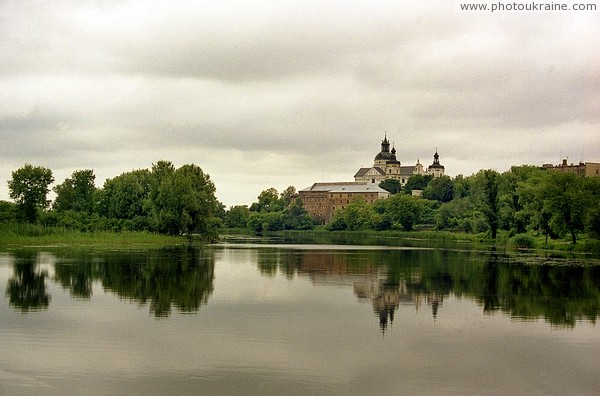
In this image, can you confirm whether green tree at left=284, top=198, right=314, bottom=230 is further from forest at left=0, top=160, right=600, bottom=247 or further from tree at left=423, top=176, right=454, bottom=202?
forest at left=0, top=160, right=600, bottom=247

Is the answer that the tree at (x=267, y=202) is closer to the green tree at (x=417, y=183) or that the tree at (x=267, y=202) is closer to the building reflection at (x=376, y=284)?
the green tree at (x=417, y=183)

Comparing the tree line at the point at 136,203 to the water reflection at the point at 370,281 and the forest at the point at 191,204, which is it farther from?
the water reflection at the point at 370,281

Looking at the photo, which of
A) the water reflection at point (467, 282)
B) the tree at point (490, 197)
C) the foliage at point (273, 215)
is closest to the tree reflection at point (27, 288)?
the water reflection at point (467, 282)

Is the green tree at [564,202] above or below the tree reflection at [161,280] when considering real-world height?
above

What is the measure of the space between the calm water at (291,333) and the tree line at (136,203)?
30887 mm

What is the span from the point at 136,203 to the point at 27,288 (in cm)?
4717

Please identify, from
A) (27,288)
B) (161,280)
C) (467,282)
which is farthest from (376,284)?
(27,288)

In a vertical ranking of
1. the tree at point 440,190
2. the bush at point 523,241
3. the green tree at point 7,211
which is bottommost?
the bush at point 523,241

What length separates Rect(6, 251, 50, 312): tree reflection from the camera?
22.9 metres

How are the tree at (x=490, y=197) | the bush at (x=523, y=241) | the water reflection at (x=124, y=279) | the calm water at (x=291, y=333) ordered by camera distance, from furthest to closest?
the tree at (x=490, y=197) < the bush at (x=523, y=241) < the water reflection at (x=124, y=279) < the calm water at (x=291, y=333)

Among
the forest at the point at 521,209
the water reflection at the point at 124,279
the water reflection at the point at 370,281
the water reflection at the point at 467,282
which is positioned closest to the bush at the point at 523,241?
the forest at the point at 521,209

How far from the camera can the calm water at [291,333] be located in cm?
1404

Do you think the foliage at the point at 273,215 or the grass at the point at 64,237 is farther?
the foliage at the point at 273,215

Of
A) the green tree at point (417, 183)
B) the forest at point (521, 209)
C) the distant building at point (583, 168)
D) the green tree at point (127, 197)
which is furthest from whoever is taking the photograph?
the green tree at point (417, 183)
